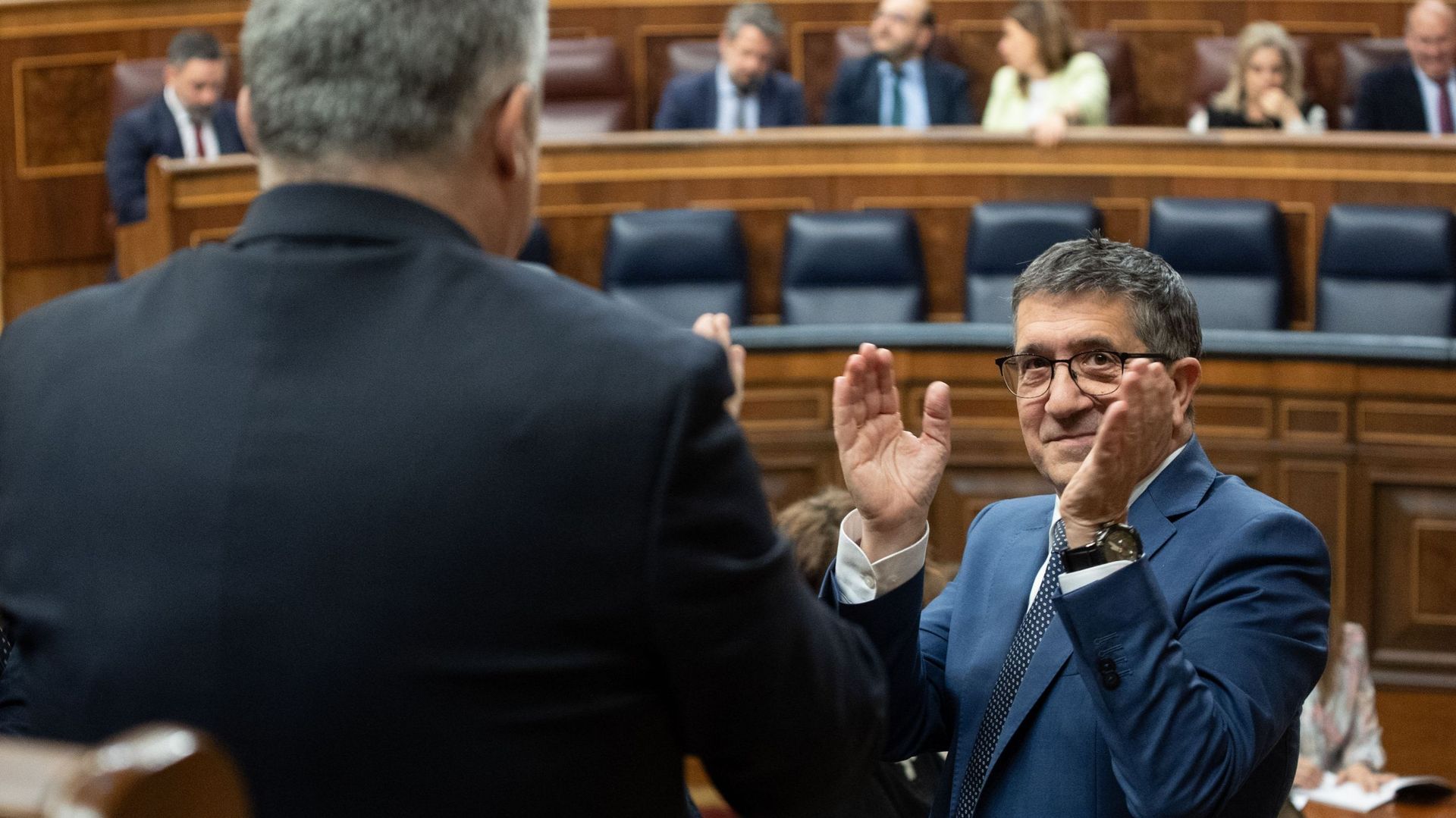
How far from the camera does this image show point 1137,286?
1.46m

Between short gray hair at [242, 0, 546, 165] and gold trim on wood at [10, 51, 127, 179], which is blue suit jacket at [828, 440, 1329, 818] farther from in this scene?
gold trim on wood at [10, 51, 127, 179]

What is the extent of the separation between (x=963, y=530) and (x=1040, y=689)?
8.22ft

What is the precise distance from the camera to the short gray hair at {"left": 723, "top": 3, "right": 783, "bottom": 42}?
17.4 feet

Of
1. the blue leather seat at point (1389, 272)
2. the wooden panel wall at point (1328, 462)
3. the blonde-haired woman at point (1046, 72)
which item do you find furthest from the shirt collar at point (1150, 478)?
the blonde-haired woman at point (1046, 72)

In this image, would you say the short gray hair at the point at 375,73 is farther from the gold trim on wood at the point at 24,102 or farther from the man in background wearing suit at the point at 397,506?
the gold trim on wood at the point at 24,102

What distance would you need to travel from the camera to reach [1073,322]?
Answer: 1.47 m

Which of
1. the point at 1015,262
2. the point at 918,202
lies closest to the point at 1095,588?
the point at 1015,262

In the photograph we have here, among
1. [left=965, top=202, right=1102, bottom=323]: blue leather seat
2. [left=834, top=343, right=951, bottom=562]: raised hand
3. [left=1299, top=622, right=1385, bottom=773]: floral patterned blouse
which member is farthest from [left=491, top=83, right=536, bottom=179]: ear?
[left=965, top=202, right=1102, bottom=323]: blue leather seat

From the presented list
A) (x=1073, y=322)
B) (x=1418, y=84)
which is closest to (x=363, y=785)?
(x=1073, y=322)

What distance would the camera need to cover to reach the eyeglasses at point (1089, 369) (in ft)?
4.77

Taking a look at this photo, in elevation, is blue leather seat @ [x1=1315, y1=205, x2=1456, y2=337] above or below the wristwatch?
below

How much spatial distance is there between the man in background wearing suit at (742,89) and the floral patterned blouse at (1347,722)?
285 centimetres

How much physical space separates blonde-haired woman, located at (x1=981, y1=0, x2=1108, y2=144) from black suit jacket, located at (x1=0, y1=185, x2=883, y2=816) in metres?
4.41

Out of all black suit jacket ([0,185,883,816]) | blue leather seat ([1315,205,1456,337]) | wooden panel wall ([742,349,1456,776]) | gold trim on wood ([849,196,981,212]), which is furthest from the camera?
gold trim on wood ([849,196,981,212])
